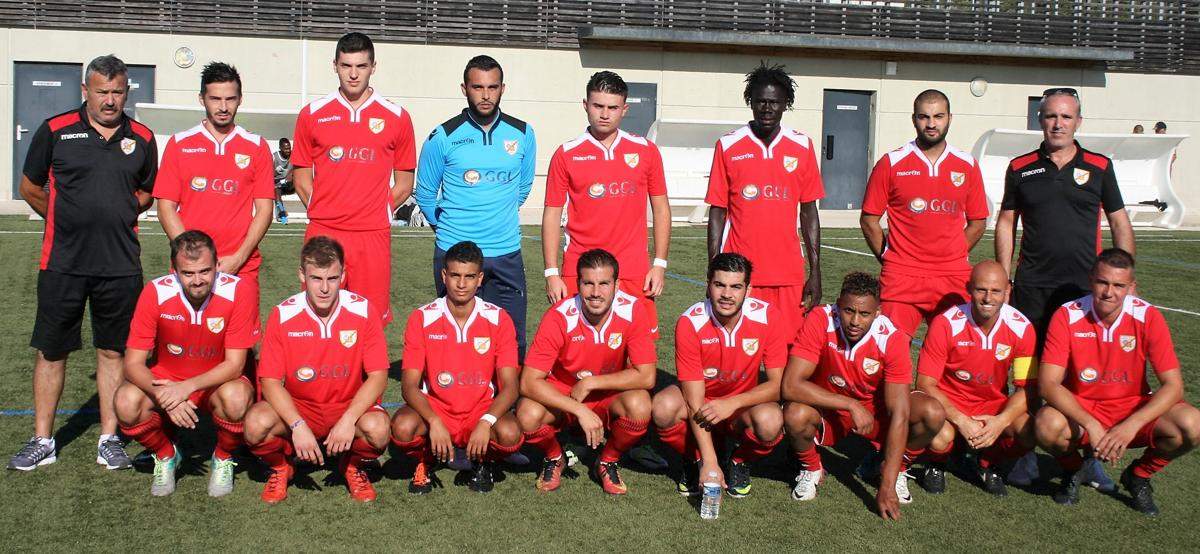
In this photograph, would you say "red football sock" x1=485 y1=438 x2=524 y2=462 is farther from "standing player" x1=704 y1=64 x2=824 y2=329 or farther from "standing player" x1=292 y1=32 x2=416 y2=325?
"standing player" x1=704 y1=64 x2=824 y2=329

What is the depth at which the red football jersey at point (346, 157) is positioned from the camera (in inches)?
208

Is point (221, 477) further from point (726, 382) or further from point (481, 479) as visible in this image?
point (726, 382)

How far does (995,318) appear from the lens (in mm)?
4859

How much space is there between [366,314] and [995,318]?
2.90m

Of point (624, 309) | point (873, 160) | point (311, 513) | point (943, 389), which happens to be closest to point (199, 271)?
point (311, 513)

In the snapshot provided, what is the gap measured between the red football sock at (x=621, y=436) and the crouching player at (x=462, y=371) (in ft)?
1.37

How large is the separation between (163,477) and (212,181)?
146 centimetres

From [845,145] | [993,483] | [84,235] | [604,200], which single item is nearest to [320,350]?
[84,235]

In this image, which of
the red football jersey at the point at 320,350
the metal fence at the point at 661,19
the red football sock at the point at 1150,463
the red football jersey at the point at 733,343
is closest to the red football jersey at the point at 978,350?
the red football sock at the point at 1150,463

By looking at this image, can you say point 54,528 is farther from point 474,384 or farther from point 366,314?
point 474,384

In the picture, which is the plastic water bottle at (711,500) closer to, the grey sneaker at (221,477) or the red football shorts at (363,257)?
the red football shorts at (363,257)

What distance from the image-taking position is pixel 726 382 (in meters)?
4.91

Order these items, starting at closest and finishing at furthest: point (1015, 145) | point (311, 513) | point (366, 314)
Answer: point (311, 513)
point (366, 314)
point (1015, 145)

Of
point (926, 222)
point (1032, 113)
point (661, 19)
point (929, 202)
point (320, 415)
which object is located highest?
point (661, 19)
